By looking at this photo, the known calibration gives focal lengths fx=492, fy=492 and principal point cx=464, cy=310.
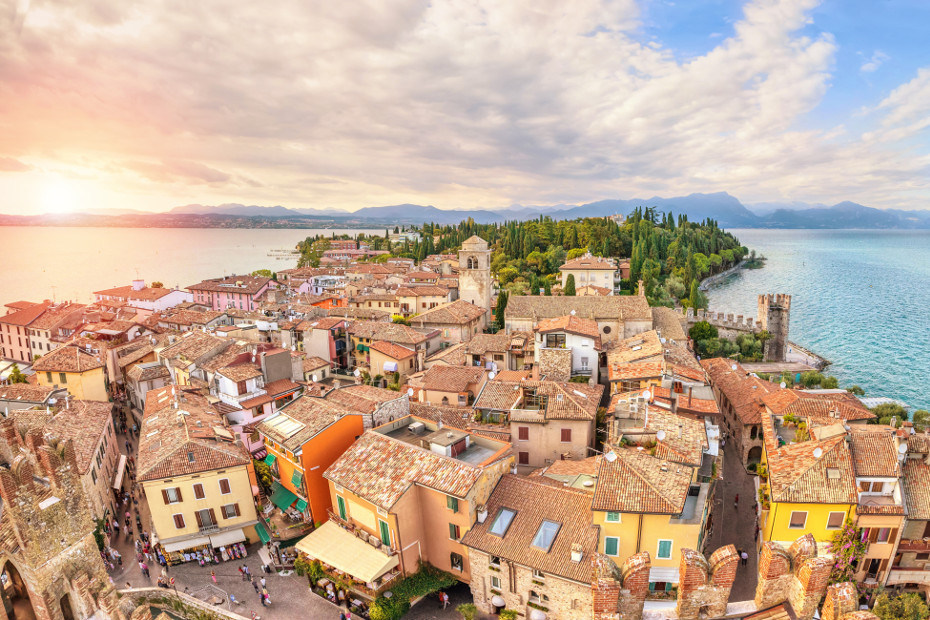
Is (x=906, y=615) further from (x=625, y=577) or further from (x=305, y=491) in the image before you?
(x=305, y=491)

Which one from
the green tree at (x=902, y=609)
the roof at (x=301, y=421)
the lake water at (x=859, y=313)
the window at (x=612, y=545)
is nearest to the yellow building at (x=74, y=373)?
the roof at (x=301, y=421)

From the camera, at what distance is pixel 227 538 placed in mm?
21219

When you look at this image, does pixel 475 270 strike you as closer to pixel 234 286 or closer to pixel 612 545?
pixel 234 286

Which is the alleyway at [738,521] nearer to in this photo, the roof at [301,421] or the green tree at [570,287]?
the roof at [301,421]

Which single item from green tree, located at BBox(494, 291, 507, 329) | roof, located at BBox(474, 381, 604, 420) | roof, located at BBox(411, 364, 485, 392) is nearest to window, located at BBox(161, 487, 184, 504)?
roof, located at BBox(474, 381, 604, 420)

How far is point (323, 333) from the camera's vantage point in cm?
4222

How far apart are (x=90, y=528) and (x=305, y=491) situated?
8993mm

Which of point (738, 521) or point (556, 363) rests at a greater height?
point (556, 363)

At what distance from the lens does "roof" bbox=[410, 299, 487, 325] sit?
47.1 m

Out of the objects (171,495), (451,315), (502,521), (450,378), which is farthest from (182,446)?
(451,315)

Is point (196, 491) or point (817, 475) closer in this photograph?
point (817, 475)

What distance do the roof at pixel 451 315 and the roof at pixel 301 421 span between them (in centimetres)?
2368

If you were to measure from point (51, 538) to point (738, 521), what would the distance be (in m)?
25.3

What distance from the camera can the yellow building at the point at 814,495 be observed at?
1734cm
